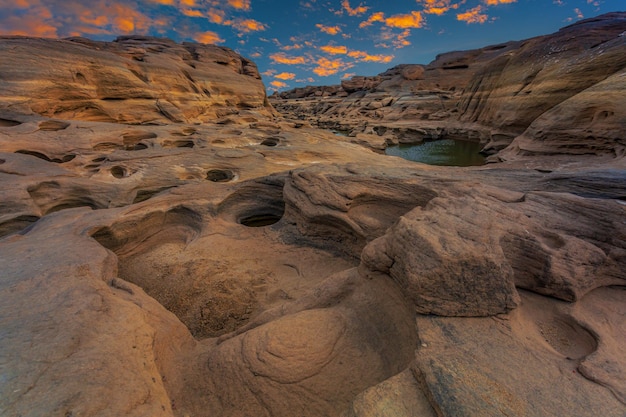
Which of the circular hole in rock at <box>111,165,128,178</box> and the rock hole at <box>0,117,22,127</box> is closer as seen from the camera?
the circular hole in rock at <box>111,165,128,178</box>

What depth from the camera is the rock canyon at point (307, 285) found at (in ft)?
7.43

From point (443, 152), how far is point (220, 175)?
16814 millimetres

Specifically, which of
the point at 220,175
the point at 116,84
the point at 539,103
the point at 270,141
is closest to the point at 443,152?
the point at 539,103

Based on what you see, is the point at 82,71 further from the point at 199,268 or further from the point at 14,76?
the point at 199,268

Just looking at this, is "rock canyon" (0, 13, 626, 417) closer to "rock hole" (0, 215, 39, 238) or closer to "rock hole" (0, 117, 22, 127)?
"rock hole" (0, 215, 39, 238)

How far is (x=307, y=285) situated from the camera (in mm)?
5332

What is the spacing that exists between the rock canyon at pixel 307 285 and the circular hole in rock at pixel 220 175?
82 mm

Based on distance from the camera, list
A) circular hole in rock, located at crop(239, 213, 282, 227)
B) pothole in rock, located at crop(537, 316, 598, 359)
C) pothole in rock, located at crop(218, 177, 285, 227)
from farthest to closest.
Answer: circular hole in rock, located at crop(239, 213, 282, 227), pothole in rock, located at crop(218, 177, 285, 227), pothole in rock, located at crop(537, 316, 598, 359)

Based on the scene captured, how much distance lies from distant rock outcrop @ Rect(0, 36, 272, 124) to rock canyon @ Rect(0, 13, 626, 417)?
385 cm

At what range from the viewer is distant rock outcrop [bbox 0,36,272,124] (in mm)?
12859

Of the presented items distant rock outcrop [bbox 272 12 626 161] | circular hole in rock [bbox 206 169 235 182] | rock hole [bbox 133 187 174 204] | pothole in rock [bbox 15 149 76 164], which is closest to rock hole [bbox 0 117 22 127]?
pothole in rock [bbox 15 149 76 164]

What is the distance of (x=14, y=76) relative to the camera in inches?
491

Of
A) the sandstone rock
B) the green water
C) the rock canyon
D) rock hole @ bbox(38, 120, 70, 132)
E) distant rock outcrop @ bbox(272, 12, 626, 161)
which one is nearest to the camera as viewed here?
the rock canyon

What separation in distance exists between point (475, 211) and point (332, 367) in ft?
9.14
